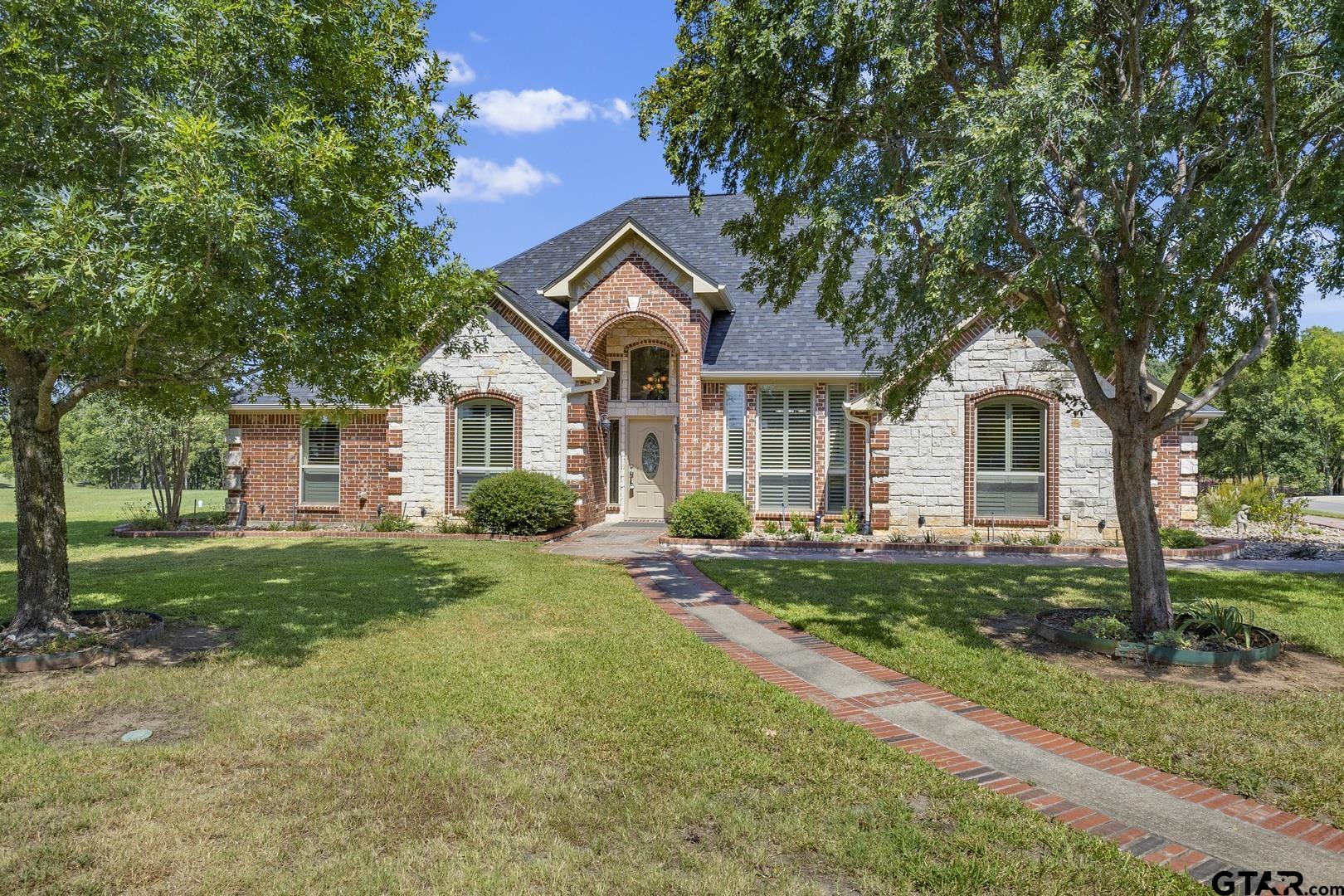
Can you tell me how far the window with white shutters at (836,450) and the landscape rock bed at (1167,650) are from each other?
9.98 m

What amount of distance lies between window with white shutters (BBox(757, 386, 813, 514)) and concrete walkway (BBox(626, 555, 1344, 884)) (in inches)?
427

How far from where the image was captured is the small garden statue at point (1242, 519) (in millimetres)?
18438

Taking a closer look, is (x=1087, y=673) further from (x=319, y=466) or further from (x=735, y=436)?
(x=319, y=466)

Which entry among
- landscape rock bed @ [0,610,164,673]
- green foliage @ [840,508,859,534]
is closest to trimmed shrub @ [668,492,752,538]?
green foliage @ [840,508,859,534]

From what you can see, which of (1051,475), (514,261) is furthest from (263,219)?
(514,261)

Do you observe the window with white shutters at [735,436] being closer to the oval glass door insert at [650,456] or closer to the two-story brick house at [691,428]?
the two-story brick house at [691,428]

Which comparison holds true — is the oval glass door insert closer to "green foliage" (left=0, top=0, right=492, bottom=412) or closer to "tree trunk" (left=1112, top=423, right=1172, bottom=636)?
"green foliage" (left=0, top=0, right=492, bottom=412)

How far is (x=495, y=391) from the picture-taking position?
18031 mm

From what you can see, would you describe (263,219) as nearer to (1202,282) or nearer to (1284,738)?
(1202,282)

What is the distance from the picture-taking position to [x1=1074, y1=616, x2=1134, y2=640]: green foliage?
24.7 ft

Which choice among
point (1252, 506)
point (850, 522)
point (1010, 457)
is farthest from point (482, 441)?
point (1252, 506)

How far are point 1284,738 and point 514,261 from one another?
21581mm

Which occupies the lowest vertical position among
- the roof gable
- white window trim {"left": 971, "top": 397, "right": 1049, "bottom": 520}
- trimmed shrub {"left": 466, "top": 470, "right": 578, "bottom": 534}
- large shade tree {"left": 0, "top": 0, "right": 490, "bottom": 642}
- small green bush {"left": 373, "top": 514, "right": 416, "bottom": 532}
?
small green bush {"left": 373, "top": 514, "right": 416, "bottom": 532}

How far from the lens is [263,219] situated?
5742 millimetres
